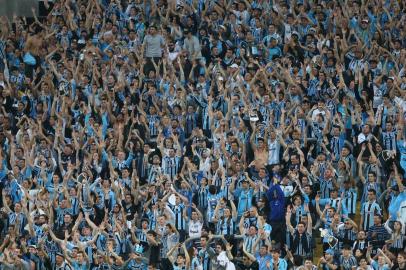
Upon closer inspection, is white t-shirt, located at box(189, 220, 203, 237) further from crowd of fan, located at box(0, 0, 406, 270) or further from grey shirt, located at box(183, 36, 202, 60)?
grey shirt, located at box(183, 36, 202, 60)

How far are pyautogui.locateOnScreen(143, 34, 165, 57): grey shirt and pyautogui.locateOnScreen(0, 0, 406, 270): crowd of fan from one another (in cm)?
3

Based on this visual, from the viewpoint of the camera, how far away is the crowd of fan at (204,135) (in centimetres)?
2988

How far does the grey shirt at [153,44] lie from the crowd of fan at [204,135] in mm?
33

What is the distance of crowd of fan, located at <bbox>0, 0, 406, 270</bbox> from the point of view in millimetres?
29875

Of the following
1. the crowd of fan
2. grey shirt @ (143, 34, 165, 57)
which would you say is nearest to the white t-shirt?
the crowd of fan

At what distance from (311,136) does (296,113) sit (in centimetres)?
64

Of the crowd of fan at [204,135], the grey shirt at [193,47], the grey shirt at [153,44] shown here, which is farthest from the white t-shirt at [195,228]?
the grey shirt at [153,44]

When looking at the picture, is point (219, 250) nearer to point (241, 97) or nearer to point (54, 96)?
point (241, 97)

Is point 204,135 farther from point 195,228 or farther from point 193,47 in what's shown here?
point 193,47

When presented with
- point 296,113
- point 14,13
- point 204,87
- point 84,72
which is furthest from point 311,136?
point 14,13

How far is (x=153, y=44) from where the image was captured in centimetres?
3628

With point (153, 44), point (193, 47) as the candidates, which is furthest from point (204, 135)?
point (153, 44)

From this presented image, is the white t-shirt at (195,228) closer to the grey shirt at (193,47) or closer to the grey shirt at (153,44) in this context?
the grey shirt at (193,47)

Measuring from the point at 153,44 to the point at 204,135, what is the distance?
408 centimetres
